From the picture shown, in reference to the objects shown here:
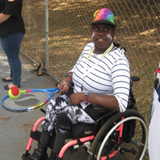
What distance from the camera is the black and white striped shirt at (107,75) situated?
191 cm

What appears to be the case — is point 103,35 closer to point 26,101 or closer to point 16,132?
point 26,101

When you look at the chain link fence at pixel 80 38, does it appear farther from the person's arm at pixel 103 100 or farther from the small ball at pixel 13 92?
the small ball at pixel 13 92

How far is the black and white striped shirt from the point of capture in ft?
6.28

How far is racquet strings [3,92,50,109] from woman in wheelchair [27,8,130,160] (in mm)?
553

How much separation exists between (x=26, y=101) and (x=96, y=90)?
1.18 metres

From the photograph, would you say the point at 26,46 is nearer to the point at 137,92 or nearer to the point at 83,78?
the point at 137,92

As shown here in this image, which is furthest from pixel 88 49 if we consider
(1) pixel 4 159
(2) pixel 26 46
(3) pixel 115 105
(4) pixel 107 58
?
(2) pixel 26 46

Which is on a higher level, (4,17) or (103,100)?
(4,17)

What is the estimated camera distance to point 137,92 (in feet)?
13.1

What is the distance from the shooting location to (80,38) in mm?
7090

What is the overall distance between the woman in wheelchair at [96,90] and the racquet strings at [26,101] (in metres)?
0.55

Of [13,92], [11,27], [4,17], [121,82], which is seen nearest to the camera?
[121,82]

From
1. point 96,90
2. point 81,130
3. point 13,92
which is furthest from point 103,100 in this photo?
point 13,92

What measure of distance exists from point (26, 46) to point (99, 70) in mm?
5630
